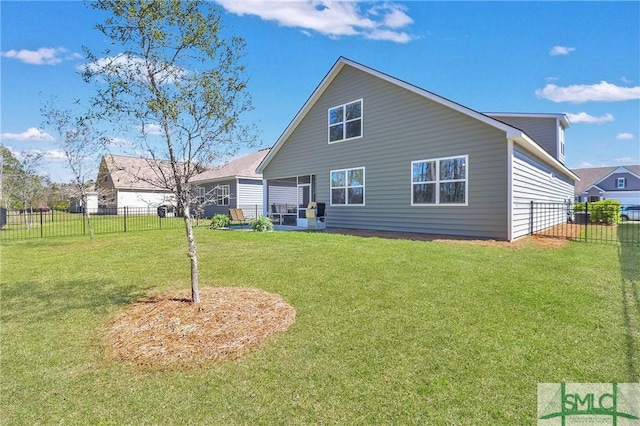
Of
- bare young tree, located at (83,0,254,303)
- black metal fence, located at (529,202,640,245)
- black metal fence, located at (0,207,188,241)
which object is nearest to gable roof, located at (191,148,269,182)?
black metal fence, located at (0,207,188,241)

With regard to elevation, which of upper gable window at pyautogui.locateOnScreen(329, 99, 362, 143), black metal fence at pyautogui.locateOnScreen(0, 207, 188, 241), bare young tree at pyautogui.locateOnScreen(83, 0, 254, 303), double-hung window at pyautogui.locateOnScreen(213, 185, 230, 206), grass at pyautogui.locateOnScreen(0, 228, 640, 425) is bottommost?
grass at pyautogui.locateOnScreen(0, 228, 640, 425)

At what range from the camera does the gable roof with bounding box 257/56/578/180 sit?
364 inches

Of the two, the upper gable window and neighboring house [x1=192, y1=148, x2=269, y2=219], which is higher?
the upper gable window

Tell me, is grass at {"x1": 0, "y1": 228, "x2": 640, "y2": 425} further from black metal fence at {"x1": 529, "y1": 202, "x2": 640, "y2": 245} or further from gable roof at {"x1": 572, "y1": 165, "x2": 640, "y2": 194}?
gable roof at {"x1": 572, "y1": 165, "x2": 640, "y2": 194}

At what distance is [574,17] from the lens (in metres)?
9.96

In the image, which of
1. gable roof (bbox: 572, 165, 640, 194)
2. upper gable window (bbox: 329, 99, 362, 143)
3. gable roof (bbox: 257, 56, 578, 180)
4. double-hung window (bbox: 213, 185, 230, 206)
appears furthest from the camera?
gable roof (bbox: 572, 165, 640, 194)

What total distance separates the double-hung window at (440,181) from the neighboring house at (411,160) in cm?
3

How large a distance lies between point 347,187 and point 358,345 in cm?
1079

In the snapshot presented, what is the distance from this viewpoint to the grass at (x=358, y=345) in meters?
2.39

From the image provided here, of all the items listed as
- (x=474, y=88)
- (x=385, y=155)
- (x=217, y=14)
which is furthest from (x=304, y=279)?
(x=474, y=88)

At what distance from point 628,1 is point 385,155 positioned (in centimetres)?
798

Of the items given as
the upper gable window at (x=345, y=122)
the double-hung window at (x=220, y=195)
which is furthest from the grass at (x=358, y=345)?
the upper gable window at (x=345, y=122)

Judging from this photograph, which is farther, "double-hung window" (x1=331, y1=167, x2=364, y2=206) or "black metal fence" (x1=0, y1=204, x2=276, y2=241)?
"black metal fence" (x1=0, y1=204, x2=276, y2=241)

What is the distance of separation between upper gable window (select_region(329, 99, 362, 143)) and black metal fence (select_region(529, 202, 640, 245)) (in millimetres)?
6944
